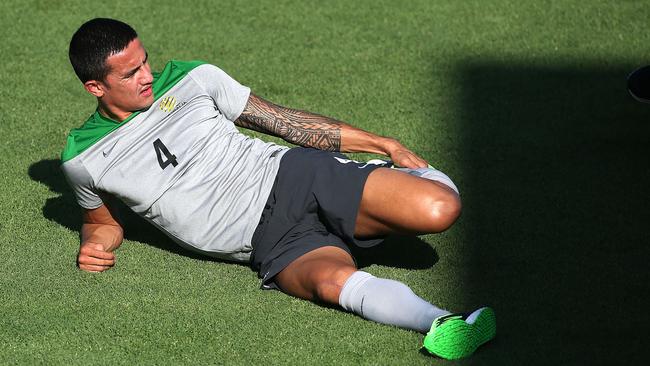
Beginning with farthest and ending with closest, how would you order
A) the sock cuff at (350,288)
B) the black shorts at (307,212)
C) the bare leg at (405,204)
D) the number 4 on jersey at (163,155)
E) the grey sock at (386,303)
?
the number 4 on jersey at (163,155) < the black shorts at (307,212) < the bare leg at (405,204) < the sock cuff at (350,288) < the grey sock at (386,303)

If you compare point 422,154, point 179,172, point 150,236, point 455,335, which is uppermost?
point 179,172

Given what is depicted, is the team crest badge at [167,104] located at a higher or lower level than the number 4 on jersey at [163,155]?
higher

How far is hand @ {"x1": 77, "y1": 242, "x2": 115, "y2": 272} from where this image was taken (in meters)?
4.37

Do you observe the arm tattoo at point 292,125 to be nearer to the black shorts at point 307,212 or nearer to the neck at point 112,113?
the black shorts at point 307,212

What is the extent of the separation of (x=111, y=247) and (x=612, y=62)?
9.87ft

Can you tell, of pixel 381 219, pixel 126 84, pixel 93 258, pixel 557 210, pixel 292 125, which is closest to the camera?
pixel 381 219

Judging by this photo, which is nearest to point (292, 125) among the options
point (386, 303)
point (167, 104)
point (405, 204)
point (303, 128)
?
point (303, 128)

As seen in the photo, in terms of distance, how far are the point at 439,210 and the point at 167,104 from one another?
1.13 meters

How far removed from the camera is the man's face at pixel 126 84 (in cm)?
423

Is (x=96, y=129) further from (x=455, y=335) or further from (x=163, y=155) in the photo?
(x=455, y=335)

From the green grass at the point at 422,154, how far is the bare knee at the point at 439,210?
0.30 m

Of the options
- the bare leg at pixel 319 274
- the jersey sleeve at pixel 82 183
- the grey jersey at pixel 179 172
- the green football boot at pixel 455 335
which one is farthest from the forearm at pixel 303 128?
the green football boot at pixel 455 335

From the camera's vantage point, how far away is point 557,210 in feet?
15.8

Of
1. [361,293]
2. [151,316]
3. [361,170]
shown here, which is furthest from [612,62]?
[151,316]
